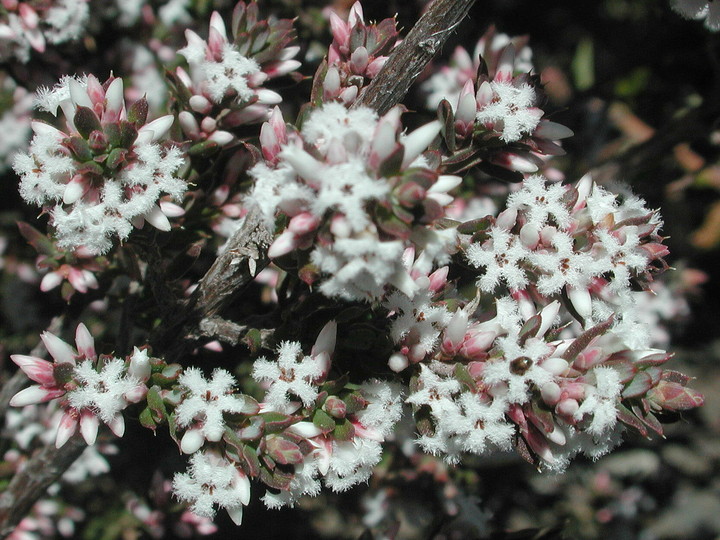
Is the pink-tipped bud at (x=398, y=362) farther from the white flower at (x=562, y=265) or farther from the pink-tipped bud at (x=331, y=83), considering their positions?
the pink-tipped bud at (x=331, y=83)

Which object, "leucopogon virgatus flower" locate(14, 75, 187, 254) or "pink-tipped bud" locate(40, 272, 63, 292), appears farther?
"pink-tipped bud" locate(40, 272, 63, 292)

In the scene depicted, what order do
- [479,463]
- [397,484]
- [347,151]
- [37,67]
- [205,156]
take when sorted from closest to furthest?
[347,151] → [205,156] → [37,67] → [397,484] → [479,463]

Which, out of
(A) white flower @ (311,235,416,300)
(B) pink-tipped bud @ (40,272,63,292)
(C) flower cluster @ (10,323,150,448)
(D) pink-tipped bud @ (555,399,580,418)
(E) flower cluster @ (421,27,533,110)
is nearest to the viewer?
(A) white flower @ (311,235,416,300)

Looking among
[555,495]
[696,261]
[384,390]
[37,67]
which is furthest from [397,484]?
[696,261]

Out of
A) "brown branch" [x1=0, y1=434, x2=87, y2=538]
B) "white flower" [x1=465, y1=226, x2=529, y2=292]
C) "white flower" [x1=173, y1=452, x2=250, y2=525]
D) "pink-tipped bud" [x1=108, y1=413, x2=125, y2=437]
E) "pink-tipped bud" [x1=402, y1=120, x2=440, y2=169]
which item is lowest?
"brown branch" [x1=0, y1=434, x2=87, y2=538]

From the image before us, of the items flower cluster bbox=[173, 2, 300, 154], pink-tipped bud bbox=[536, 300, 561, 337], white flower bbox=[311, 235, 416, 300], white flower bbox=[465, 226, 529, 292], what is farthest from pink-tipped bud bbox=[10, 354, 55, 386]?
pink-tipped bud bbox=[536, 300, 561, 337]

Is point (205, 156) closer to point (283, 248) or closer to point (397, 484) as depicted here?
point (283, 248)

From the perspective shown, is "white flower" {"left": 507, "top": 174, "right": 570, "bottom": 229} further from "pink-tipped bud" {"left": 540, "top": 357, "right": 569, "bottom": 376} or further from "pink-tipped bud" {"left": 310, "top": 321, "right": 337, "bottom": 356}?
"pink-tipped bud" {"left": 310, "top": 321, "right": 337, "bottom": 356}

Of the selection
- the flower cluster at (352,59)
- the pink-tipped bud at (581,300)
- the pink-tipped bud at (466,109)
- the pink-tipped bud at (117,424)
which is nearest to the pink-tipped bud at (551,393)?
the pink-tipped bud at (581,300)
